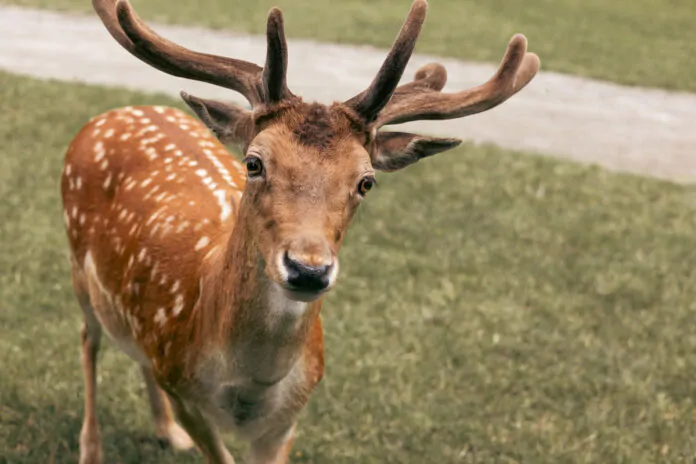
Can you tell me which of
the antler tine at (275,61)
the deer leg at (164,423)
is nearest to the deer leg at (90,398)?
the deer leg at (164,423)

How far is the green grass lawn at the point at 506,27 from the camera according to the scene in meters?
13.7

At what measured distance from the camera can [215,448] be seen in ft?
13.2

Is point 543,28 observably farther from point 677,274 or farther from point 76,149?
point 76,149

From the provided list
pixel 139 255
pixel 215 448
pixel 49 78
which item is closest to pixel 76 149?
pixel 139 255

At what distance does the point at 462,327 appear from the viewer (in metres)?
6.45

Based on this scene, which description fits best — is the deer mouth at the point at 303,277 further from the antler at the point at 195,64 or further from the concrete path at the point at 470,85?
the concrete path at the point at 470,85

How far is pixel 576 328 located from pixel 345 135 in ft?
12.0

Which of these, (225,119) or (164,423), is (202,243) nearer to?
(225,119)

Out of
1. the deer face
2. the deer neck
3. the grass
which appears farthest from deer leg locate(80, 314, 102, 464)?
the deer face

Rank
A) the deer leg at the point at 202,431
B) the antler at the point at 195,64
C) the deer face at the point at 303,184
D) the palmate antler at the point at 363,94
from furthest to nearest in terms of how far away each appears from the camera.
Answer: the deer leg at the point at 202,431
the antler at the point at 195,64
the palmate antler at the point at 363,94
the deer face at the point at 303,184

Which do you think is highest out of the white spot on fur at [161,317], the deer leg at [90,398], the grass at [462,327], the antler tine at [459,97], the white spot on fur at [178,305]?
the antler tine at [459,97]

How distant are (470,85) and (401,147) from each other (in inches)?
348

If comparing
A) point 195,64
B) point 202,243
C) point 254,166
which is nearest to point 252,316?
point 254,166

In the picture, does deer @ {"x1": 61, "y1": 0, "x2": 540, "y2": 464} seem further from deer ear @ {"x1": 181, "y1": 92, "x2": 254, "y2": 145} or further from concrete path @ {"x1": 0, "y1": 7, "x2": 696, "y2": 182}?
concrete path @ {"x1": 0, "y1": 7, "x2": 696, "y2": 182}
